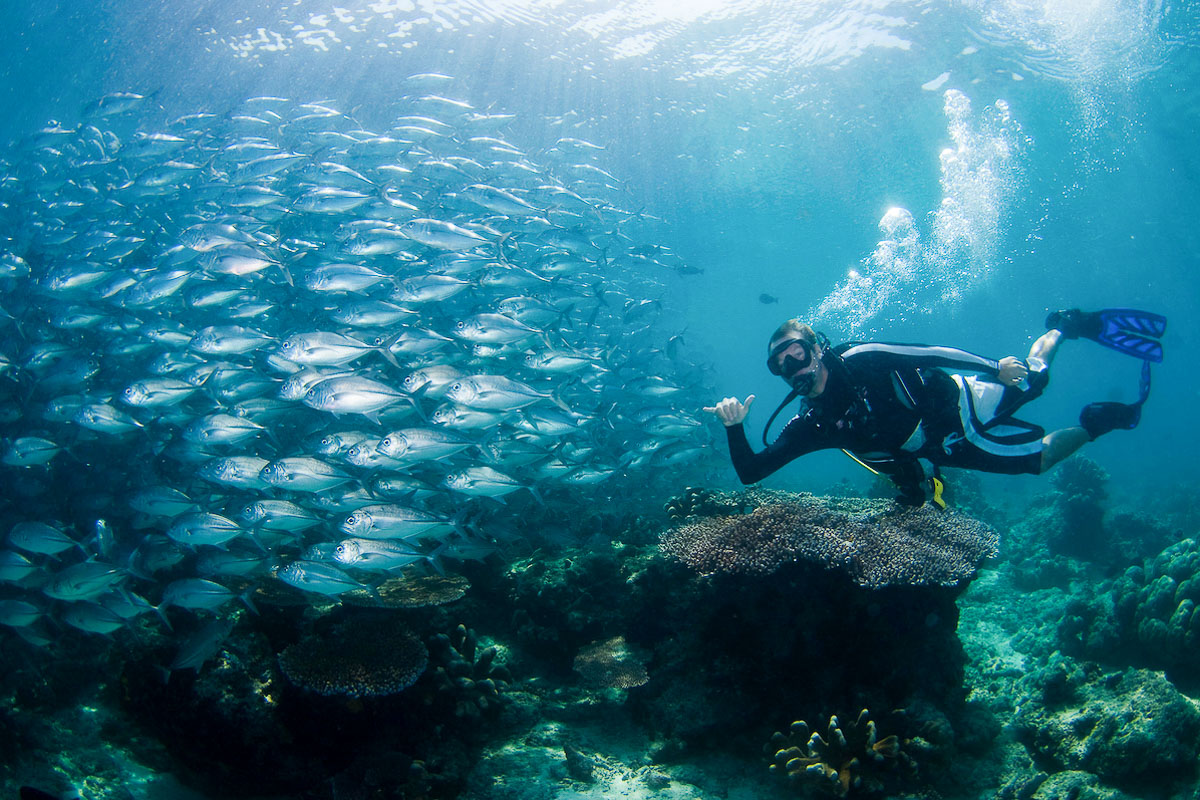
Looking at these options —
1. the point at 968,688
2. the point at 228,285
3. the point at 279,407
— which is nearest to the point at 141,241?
the point at 228,285

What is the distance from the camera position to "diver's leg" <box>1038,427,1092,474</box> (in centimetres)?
492

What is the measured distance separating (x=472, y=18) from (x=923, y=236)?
32.1 meters

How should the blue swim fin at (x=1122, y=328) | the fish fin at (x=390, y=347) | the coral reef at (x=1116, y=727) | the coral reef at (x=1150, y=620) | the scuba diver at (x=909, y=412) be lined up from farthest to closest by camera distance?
the fish fin at (x=390, y=347) → the blue swim fin at (x=1122, y=328) → the coral reef at (x=1150, y=620) → the scuba diver at (x=909, y=412) → the coral reef at (x=1116, y=727)

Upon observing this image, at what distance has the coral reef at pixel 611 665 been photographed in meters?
4.71

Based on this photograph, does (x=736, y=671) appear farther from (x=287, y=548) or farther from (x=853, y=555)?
(x=287, y=548)

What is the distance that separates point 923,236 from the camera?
36156mm

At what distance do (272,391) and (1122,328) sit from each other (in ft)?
32.4

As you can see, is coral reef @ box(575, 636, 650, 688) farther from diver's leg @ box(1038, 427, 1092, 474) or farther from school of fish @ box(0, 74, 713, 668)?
diver's leg @ box(1038, 427, 1092, 474)

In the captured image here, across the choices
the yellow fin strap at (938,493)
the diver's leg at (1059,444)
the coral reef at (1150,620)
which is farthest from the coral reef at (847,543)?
the coral reef at (1150,620)

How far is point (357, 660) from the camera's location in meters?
4.15

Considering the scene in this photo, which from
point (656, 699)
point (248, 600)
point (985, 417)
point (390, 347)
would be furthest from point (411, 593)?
point (985, 417)

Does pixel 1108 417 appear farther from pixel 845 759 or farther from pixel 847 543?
pixel 845 759

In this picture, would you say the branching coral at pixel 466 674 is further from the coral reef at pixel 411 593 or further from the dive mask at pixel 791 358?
the dive mask at pixel 791 358

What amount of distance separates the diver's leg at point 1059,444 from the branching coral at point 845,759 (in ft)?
9.54
